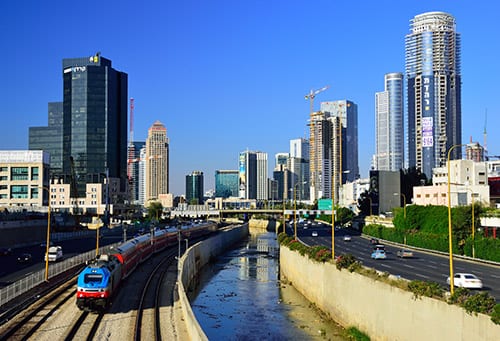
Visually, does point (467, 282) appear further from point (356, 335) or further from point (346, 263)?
point (356, 335)

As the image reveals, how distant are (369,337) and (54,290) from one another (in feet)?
87.8

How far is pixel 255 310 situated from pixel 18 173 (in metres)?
131

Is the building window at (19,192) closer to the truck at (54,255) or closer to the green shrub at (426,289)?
the truck at (54,255)

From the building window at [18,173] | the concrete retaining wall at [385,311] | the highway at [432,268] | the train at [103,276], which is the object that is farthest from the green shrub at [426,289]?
the building window at [18,173]

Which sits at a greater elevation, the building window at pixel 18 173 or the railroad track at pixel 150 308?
the building window at pixel 18 173

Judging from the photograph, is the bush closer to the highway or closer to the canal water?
the canal water

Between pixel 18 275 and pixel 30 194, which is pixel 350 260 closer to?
pixel 18 275

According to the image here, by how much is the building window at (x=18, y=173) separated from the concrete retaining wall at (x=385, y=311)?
129515 millimetres

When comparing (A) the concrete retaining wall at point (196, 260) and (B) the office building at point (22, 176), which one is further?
(B) the office building at point (22, 176)

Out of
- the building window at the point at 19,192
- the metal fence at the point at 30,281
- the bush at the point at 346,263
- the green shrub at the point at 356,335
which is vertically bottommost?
the green shrub at the point at 356,335

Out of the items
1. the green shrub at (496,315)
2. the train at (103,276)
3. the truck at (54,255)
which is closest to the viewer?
the green shrub at (496,315)

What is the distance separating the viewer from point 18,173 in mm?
164875

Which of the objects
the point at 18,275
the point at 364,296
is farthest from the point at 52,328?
the point at 18,275

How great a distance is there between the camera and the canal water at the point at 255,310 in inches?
1738
